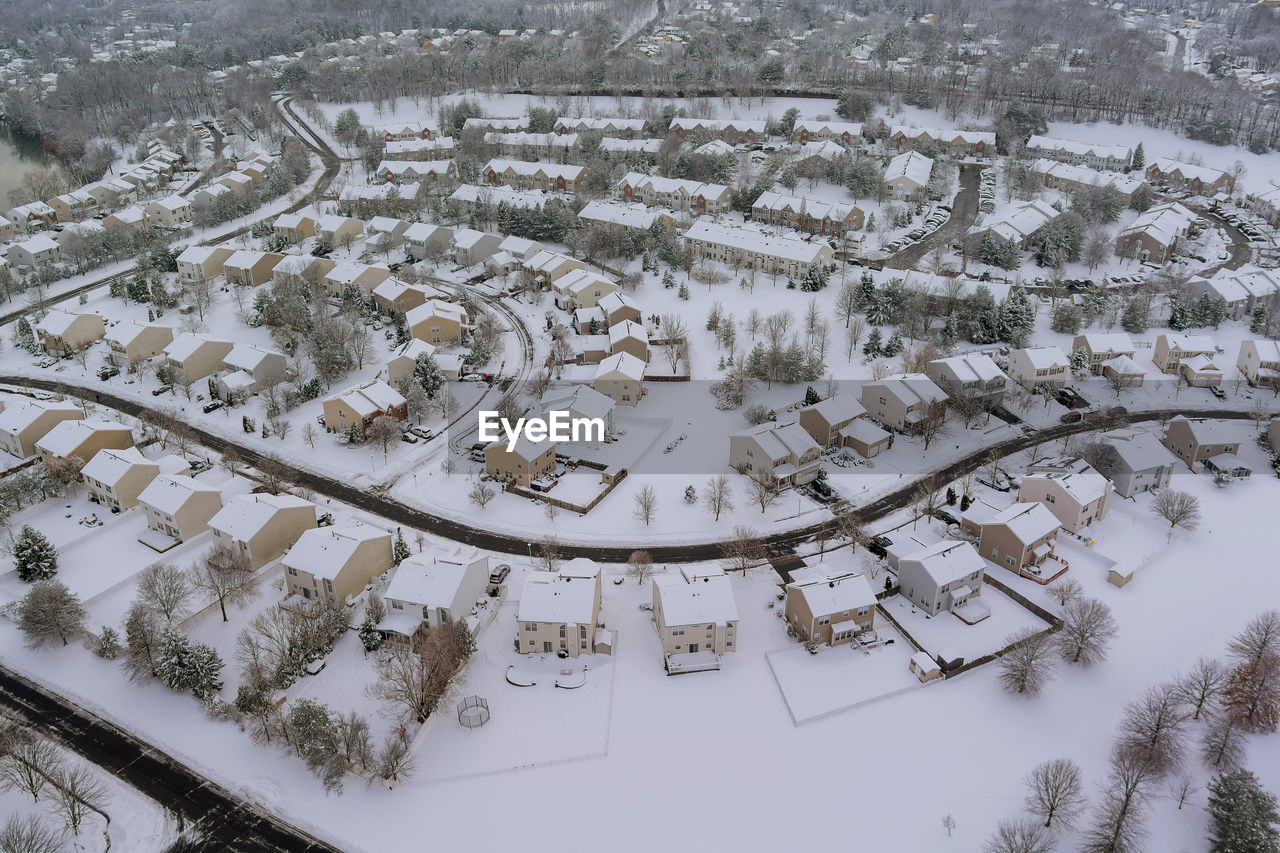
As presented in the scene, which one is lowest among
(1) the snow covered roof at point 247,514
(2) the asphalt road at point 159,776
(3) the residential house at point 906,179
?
(2) the asphalt road at point 159,776

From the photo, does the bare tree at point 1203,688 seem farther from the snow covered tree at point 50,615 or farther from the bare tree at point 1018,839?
the snow covered tree at point 50,615

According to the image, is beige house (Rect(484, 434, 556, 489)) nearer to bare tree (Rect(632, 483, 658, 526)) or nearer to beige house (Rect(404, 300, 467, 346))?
bare tree (Rect(632, 483, 658, 526))

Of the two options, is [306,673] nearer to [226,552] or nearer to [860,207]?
[226,552]

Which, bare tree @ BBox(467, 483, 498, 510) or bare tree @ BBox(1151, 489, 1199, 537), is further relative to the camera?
bare tree @ BBox(467, 483, 498, 510)

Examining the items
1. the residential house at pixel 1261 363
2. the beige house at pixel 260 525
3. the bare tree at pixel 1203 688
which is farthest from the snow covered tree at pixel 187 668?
the residential house at pixel 1261 363

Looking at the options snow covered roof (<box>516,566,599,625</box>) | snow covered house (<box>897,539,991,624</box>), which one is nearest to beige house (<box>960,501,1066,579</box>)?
snow covered house (<box>897,539,991,624</box>)

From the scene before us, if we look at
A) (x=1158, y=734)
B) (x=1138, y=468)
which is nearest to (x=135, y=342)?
(x=1158, y=734)
